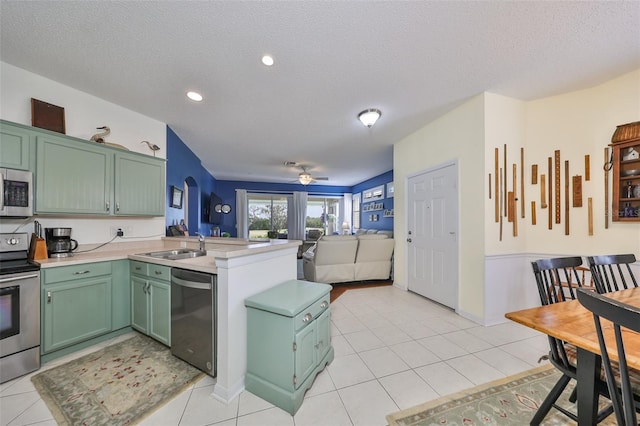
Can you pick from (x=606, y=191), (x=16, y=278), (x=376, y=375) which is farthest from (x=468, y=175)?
(x=16, y=278)

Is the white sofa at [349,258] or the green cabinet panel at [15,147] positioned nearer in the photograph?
the green cabinet panel at [15,147]

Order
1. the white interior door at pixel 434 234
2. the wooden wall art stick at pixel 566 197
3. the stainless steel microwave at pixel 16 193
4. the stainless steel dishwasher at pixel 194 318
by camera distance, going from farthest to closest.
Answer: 1. the white interior door at pixel 434 234
2. the wooden wall art stick at pixel 566 197
3. the stainless steel microwave at pixel 16 193
4. the stainless steel dishwasher at pixel 194 318

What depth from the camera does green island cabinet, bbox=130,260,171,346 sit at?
2.00m

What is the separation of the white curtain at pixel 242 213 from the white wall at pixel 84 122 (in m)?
4.63

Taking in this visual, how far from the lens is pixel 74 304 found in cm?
202

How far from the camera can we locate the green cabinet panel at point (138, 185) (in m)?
2.62

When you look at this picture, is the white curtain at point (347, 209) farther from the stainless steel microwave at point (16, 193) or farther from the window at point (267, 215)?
the stainless steel microwave at point (16, 193)

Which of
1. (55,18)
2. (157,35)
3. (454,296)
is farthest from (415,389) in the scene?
(55,18)

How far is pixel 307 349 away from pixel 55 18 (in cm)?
292

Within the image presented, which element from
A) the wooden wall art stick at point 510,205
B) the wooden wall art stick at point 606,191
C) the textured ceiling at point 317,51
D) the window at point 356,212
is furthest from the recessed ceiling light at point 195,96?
the window at point 356,212

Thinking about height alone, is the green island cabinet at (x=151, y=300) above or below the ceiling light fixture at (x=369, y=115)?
below

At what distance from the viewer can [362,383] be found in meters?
1.71

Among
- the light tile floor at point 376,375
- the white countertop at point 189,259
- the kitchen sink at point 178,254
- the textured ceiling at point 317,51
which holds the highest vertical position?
the textured ceiling at point 317,51

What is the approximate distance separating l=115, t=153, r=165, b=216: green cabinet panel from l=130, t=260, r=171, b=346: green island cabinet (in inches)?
30.1
